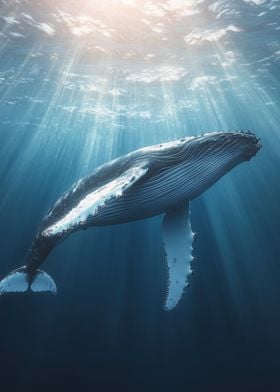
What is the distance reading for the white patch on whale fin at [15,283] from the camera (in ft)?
26.1

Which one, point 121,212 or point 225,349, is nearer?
point 121,212

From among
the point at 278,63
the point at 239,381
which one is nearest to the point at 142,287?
the point at 239,381

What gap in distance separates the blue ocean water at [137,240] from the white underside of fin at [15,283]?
6951 mm

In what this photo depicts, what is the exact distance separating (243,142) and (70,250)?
27.5 metres

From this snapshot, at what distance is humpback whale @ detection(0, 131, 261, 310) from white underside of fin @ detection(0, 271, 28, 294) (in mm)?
23

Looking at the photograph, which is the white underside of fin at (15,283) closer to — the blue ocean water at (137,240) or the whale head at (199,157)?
the whale head at (199,157)

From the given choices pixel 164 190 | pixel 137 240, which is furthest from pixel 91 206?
pixel 137 240

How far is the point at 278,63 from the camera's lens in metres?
24.5

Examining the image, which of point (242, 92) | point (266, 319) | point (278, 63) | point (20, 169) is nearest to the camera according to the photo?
point (266, 319)

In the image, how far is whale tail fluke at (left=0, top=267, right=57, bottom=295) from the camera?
7.96 metres

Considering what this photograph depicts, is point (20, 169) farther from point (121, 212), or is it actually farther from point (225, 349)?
point (121, 212)

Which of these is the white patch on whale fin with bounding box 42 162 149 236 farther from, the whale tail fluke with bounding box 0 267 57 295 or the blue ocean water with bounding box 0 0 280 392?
the blue ocean water with bounding box 0 0 280 392

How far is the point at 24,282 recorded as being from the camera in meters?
8.20

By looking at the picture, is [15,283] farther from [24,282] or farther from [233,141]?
[233,141]
